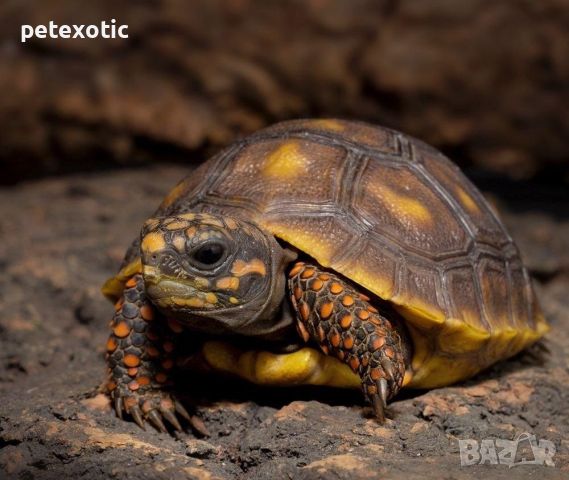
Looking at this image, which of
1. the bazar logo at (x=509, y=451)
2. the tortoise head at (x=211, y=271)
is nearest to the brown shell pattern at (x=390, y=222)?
the tortoise head at (x=211, y=271)

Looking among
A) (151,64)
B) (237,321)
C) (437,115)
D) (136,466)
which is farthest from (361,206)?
(151,64)

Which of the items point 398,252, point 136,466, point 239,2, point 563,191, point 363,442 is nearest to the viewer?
point 136,466

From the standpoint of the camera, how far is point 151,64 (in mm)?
7250

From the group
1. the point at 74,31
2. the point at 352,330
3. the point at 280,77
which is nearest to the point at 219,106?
the point at 280,77

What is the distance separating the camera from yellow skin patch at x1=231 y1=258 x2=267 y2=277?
2.93 metres

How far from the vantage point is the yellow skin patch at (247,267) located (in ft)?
9.61

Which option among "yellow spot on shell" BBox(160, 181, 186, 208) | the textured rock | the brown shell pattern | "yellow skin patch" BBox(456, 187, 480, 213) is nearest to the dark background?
the textured rock

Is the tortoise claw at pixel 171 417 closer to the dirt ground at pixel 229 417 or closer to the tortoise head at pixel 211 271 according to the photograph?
the dirt ground at pixel 229 417

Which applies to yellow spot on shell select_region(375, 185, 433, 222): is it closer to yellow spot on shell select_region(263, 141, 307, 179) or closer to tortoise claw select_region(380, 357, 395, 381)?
yellow spot on shell select_region(263, 141, 307, 179)

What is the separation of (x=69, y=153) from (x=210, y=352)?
191 inches

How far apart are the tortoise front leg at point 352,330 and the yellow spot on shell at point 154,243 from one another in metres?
0.63

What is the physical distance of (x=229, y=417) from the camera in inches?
126

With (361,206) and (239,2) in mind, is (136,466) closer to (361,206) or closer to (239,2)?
(361,206)

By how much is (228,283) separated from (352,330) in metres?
0.53
